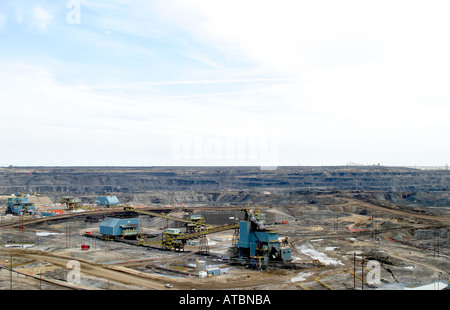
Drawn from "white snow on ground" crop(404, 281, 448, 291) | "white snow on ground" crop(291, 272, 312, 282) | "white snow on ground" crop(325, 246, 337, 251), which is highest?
"white snow on ground" crop(404, 281, 448, 291)

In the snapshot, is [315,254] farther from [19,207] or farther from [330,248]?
[19,207]

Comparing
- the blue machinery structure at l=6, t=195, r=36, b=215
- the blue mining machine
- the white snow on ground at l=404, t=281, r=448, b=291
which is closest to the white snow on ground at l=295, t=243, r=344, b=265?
the blue mining machine

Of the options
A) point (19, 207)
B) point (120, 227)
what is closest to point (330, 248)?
point (120, 227)

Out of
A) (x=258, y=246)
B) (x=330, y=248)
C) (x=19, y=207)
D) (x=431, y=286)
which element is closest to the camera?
(x=431, y=286)

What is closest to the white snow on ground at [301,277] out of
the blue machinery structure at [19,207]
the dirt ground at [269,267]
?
the dirt ground at [269,267]

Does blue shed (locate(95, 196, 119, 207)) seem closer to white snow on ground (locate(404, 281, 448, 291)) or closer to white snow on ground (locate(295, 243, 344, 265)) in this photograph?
white snow on ground (locate(295, 243, 344, 265))
